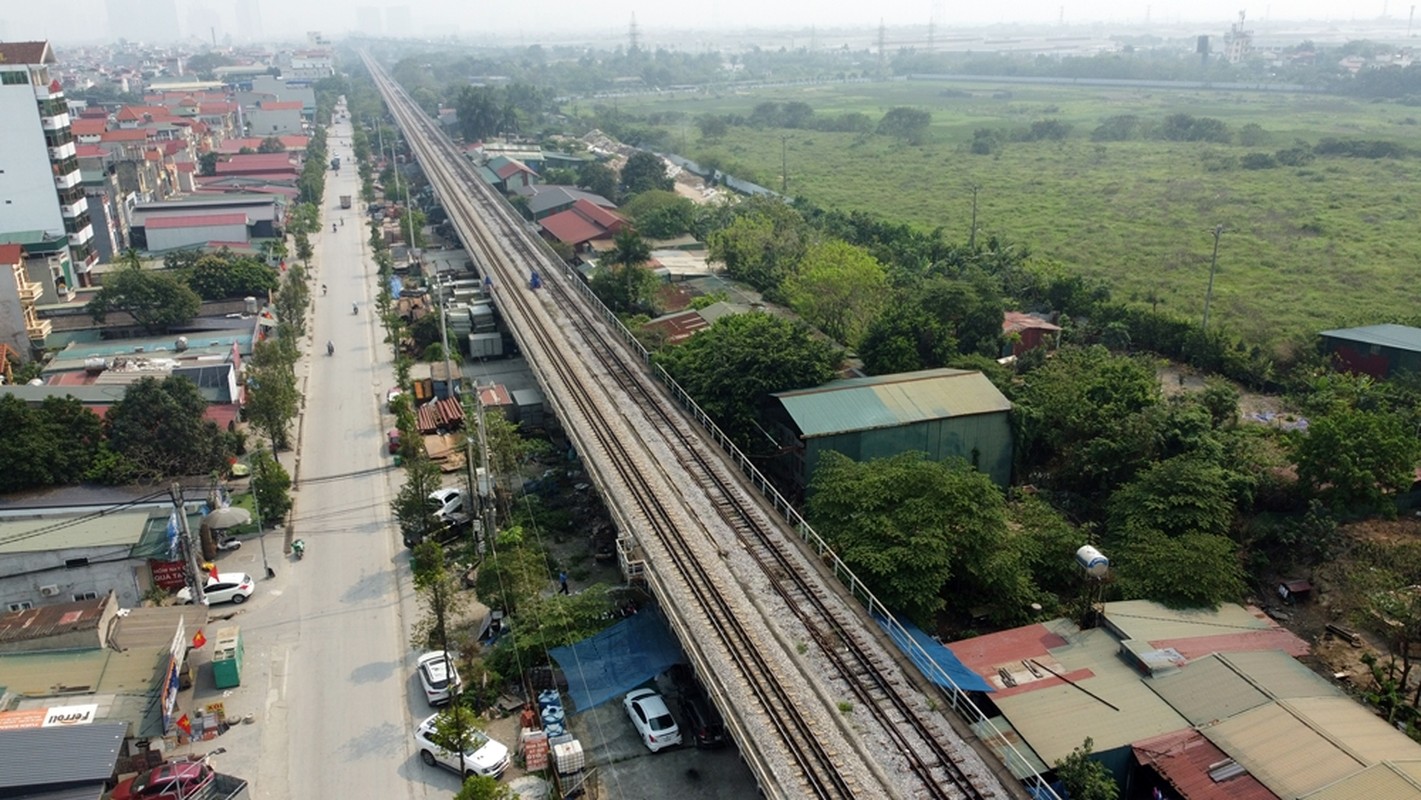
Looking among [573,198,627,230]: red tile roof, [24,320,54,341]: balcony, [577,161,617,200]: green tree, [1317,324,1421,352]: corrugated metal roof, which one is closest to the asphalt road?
[24,320,54,341]: balcony

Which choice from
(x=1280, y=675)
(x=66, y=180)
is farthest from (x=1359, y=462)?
(x=66, y=180)

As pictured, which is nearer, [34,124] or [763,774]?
[763,774]

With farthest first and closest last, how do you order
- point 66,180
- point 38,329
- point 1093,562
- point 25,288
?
point 66,180 < point 38,329 < point 25,288 < point 1093,562

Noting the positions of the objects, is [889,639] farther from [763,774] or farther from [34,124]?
[34,124]

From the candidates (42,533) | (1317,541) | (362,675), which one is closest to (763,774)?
(362,675)

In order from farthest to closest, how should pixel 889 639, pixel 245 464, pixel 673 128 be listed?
pixel 673 128
pixel 245 464
pixel 889 639

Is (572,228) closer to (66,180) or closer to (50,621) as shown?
(66,180)

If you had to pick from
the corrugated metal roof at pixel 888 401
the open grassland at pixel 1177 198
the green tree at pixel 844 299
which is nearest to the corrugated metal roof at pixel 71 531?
the corrugated metal roof at pixel 888 401
